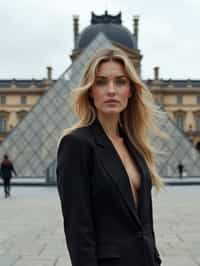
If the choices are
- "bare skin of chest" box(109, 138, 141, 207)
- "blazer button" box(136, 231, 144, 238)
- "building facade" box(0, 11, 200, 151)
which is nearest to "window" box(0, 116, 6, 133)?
"building facade" box(0, 11, 200, 151)

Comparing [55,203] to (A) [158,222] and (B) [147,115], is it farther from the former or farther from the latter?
(B) [147,115]

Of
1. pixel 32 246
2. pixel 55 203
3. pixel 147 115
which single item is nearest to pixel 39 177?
pixel 55 203

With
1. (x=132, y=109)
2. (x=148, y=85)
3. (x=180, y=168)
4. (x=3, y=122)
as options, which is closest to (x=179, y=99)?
(x=148, y=85)

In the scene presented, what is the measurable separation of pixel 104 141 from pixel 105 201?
0.74 ft

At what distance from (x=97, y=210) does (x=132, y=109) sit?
1.71ft

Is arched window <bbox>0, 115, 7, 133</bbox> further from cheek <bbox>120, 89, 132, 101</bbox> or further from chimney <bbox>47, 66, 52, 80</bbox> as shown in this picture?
cheek <bbox>120, 89, 132, 101</bbox>

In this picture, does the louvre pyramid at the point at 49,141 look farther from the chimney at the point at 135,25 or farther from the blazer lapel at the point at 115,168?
the chimney at the point at 135,25

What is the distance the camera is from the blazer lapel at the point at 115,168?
5.98 ft

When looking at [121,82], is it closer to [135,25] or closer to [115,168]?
[115,168]

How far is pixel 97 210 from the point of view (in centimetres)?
180

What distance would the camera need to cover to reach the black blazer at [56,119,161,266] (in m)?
1.77

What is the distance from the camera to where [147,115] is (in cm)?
214

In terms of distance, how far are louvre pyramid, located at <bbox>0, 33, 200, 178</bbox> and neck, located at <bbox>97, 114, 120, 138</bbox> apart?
2180 cm

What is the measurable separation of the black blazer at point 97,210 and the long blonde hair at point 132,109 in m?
0.16
